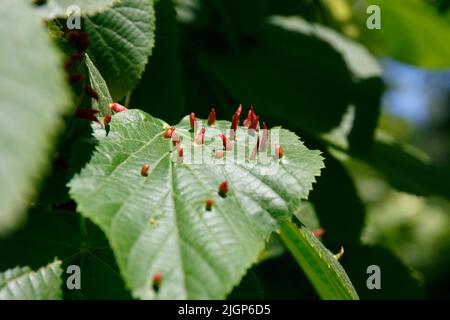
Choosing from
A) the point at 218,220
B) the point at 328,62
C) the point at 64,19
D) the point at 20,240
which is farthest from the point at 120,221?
the point at 328,62

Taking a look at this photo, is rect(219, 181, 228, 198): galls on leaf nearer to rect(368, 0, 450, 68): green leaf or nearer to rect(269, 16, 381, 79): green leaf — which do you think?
rect(269, 16, 381, 79): green leaf


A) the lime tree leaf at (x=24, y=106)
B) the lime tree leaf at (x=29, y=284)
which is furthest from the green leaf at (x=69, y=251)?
the lime tree leaf at (x=24, y=106)

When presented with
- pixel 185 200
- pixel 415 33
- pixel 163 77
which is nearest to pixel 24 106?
pixel 185 200

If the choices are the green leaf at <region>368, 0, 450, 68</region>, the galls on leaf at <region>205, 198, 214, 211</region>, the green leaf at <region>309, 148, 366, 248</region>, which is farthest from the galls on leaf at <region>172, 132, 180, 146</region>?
the green leaf at <region>368, 0, 450, 68</region>

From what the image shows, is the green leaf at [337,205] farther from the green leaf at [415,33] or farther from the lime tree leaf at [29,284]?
the lime tree leaf at [29,284]

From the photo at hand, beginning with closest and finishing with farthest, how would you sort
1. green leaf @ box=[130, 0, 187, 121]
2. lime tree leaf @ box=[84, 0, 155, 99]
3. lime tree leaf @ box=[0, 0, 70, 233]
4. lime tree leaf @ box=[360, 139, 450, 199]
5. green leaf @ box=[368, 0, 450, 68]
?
1. lime tree leaf @ box=[0, 0, 70, 233]
2. lime tree leaf @ box=[84, 0, 155, 99]
3. green leaf @ box=[130, 0, 187, 121]
4. lime tree leaf @ box=[360, 139, 450, 199]
5. green leaf @ box=[368, 0, 450, 68]
